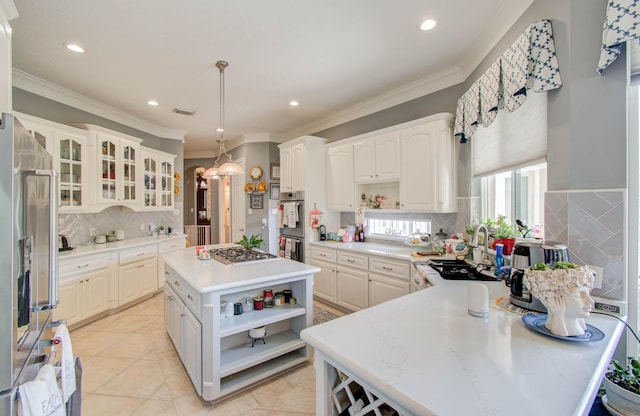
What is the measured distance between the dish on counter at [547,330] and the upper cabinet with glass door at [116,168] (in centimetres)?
447

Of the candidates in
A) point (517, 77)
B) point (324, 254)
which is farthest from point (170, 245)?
point (517, 77)

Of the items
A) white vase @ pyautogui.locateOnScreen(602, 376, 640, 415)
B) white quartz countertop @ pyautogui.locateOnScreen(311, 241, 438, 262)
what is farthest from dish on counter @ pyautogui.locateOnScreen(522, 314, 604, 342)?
white quartz countertop @ pyautogui.locateOnScreen(311, 241, 438, 262)

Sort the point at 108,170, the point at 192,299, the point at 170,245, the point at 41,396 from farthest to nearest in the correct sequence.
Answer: the point at 170,245, the point at 108,170, the point at 192,299, the point at 41,396

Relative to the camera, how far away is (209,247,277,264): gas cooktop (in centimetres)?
257

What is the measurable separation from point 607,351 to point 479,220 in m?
1.90

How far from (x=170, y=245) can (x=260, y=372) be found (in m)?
3.04

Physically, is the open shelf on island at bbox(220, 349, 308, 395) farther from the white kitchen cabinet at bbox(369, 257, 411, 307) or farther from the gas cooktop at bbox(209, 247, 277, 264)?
the white kitchen cabinet at bbox(369, 257, 411, 307)

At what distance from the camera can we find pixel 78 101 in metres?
3.56

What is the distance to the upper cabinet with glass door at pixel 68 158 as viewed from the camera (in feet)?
9.59

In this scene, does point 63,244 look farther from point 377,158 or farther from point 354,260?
point 377,158

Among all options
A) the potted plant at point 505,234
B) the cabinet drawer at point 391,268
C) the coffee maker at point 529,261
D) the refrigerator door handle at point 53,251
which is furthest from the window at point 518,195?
the refrigerator door handle at point 53,251

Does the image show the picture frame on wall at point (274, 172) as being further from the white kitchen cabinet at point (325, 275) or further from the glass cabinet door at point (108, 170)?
the glass cabinet door at point (108, 170)

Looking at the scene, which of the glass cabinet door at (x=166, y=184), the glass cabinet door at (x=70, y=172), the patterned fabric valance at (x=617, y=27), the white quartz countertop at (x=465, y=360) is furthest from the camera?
the glass cabinet door at (x=166, y=184)

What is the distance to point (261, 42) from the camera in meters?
2.44
